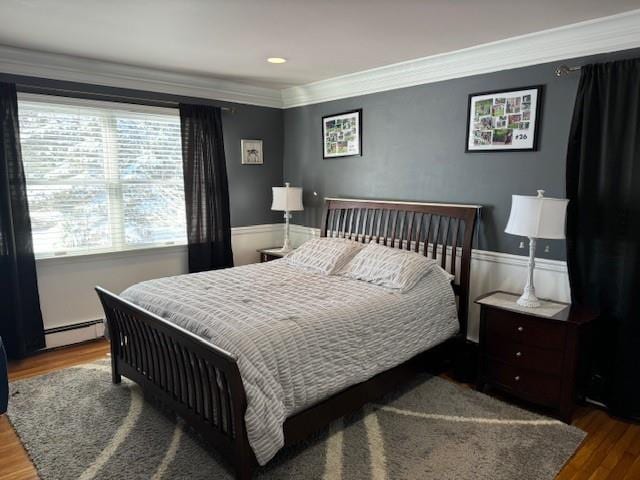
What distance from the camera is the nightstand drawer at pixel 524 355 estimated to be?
264cm

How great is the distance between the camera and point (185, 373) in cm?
233

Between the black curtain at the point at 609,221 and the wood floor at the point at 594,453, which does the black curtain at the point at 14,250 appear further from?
the black curtain at the point at 609,221

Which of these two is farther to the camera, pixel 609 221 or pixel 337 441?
pixel 609 221

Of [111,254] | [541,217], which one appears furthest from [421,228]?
[111,254]

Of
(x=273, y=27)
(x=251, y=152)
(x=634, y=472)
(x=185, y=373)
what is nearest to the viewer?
(x=634, y=472)

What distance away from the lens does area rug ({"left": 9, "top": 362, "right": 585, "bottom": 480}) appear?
219cm

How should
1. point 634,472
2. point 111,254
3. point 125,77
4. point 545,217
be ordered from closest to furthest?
point 634,472 < point 545,217 < point 125,77 < point 111,254

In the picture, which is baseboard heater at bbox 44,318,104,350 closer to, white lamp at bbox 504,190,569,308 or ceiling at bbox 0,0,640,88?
ceiling at bbox 0,0,640,88

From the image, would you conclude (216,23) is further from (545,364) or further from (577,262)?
(545,364)

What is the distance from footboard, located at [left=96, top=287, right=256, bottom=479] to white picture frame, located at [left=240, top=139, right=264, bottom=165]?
2343 millimetres

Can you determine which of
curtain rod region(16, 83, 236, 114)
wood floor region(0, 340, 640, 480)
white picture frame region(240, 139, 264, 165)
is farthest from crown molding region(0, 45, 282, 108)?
wood floor region(0, 340, 640, 480)

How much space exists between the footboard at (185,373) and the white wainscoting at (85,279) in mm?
1047

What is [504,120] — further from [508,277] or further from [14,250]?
[14,250]

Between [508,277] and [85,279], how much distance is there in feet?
11.6
